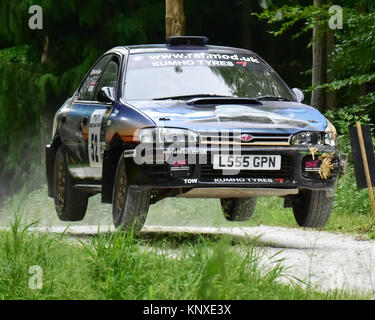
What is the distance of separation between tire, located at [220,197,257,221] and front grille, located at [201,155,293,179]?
2562 mm

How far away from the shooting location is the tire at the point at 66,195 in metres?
10.4

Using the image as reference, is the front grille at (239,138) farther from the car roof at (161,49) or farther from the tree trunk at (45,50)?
the tree trunk at (45,50)

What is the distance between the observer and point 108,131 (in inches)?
355

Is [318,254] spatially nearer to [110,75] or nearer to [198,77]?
[198,77]

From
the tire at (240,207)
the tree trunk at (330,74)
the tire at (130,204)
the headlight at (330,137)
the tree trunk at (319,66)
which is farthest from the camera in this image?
the tree trunk at (330,74)

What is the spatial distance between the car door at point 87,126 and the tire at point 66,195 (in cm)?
22

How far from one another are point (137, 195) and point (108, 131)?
2.62 feet

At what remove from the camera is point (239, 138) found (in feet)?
27.4

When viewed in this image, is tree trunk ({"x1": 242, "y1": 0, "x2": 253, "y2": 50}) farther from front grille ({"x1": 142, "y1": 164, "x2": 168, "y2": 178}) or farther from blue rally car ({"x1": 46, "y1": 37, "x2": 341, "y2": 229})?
front grille ({"x1": 142, "y1": 164, "x2": 168, "y2": 178})

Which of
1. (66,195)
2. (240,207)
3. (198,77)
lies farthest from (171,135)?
(240,207)

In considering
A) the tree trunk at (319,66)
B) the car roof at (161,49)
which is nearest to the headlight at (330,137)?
the car roof at (161,49)
